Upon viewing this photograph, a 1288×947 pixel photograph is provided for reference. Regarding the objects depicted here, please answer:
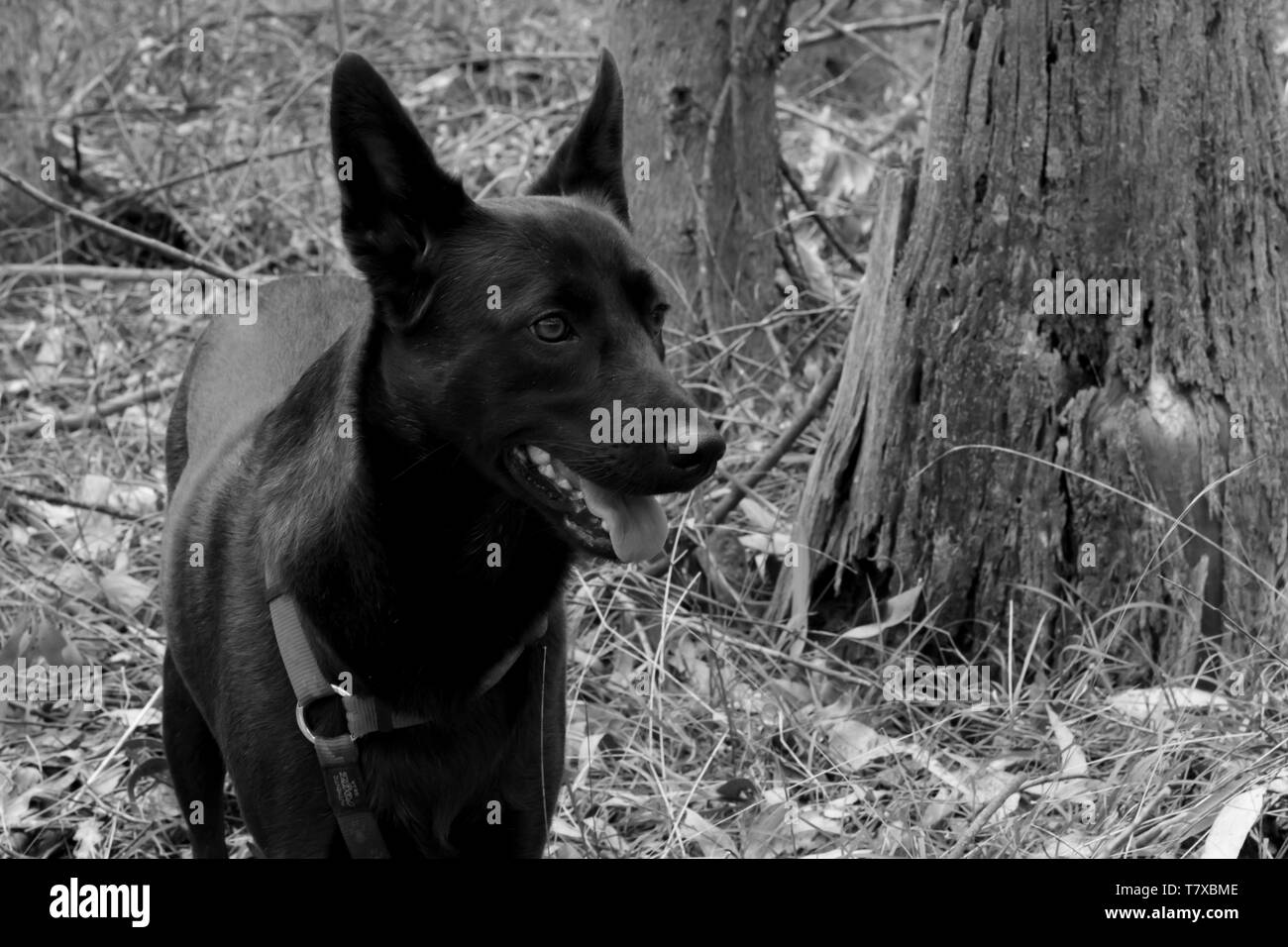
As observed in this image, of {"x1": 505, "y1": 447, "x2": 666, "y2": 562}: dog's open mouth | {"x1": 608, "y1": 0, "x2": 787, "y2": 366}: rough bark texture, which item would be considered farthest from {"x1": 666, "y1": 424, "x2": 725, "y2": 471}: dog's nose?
{"x1": 608, "y1": 0, "x2": 787, "y2": 366}: rough bark texture

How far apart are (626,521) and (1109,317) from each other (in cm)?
141

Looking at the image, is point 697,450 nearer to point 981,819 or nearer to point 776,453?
point 981,819

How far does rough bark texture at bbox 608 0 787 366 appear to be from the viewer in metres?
4.44

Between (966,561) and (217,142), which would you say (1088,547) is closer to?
(966,561)

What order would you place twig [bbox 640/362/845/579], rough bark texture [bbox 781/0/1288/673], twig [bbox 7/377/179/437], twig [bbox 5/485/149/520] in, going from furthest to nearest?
twig [bbox 7/377/179/437], twig [bbox 5/485/149/520], twig [bbox 640/362/845/579], rough bark texture [bbox 781/0/1288/673]

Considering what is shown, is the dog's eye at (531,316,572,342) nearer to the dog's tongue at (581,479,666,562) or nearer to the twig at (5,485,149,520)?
the dog's tongue at (581,479,666,562)

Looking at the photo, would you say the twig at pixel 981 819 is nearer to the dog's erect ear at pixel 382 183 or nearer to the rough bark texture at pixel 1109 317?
the rough bark texture at pixel 1109 317

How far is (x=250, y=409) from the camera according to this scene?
3002 millimetres

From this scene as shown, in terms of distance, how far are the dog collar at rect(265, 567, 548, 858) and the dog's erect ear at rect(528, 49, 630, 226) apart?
102cm

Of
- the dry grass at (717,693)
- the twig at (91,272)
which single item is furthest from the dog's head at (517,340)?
the twig at (91,272)

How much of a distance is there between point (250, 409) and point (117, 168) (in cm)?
380

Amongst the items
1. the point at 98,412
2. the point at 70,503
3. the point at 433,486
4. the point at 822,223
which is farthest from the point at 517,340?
the point at 98,412

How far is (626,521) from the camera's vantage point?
2.43m

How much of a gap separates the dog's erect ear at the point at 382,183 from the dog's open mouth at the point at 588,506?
383 millimetres
